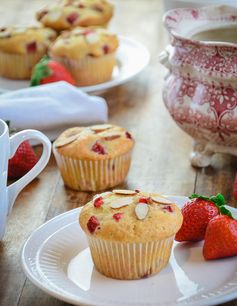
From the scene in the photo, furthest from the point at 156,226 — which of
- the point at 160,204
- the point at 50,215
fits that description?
the point at 50,215

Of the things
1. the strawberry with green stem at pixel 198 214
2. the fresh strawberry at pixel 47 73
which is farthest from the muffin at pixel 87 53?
the strawberry with green stem at pixel 198 214

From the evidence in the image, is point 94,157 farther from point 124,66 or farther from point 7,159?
point 124,66

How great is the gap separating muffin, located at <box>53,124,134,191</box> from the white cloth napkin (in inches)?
7.0

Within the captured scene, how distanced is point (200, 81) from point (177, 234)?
1.20 feet

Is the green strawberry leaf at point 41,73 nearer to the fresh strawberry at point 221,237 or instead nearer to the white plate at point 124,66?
the white plate at point 124,66

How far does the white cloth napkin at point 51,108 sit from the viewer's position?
1.61 metres

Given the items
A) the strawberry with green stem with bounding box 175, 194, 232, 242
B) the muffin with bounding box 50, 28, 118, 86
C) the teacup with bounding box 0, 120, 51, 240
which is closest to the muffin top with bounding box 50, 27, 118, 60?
the muffin with bounding box 50, 28, 118, 86

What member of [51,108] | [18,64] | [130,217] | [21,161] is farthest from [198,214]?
[18,64]

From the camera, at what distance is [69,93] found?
1.68 m

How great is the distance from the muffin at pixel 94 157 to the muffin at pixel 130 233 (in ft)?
1.00

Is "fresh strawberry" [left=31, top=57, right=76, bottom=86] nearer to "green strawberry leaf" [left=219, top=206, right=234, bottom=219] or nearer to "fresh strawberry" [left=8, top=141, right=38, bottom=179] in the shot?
"fresh strawberry" [left=8, top=141, right=38, bottom=179]

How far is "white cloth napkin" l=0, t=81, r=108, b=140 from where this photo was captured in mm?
1613

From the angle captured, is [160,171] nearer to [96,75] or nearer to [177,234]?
[177,234]

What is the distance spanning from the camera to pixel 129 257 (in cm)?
107
